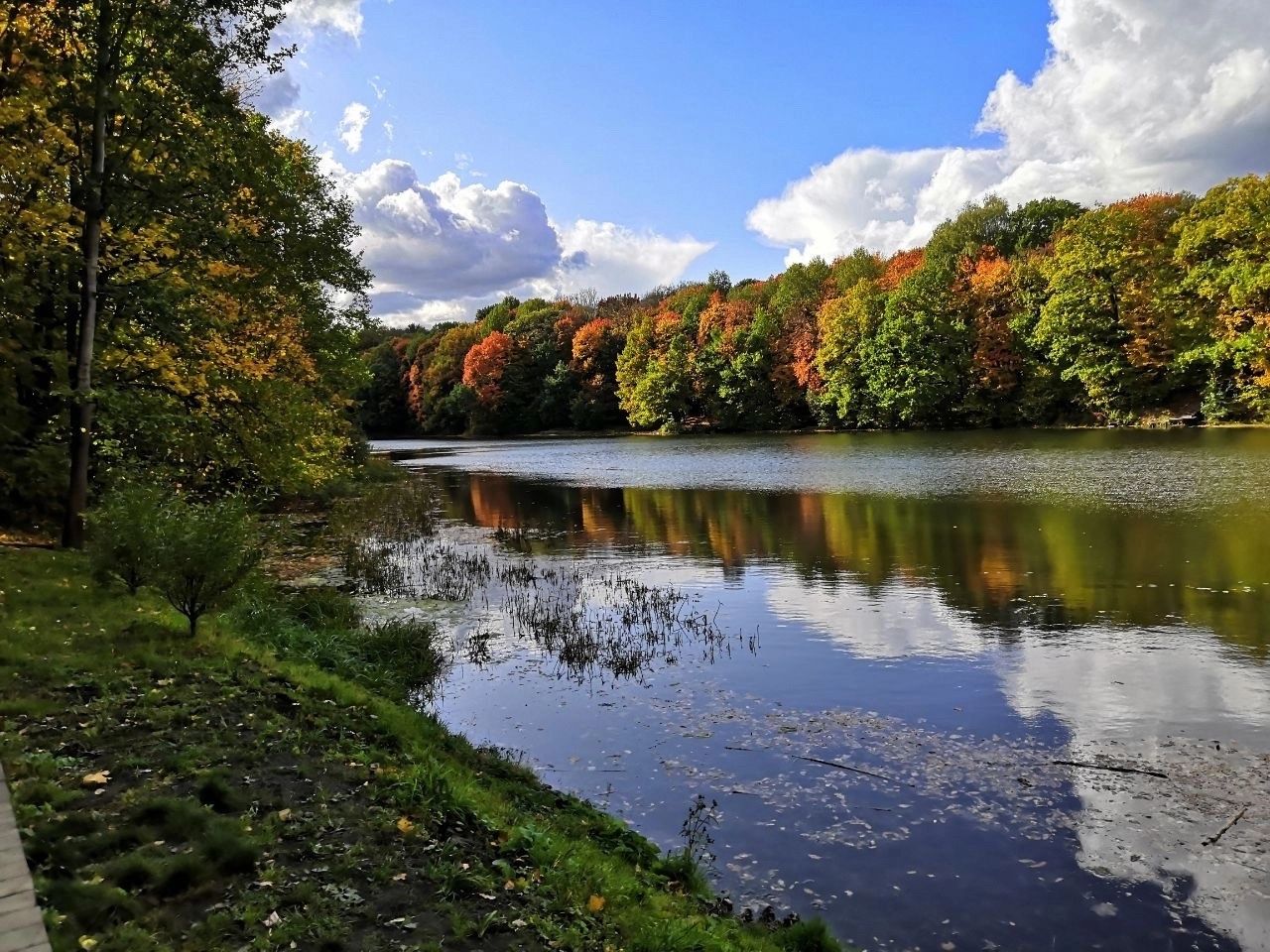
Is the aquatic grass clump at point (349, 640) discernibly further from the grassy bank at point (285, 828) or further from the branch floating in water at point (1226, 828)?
the branch floating in water at point (1226, 828)

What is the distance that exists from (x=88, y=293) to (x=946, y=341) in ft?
232

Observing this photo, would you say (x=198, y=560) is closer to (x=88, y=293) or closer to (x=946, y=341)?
(x=88, y=293)

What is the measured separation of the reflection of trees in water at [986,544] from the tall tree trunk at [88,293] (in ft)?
40.3

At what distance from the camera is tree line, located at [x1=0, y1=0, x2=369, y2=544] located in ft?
46.4

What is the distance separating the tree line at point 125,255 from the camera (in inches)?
556

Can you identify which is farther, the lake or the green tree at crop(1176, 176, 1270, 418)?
the green tree at crop(1176, 176, 1270, 418)

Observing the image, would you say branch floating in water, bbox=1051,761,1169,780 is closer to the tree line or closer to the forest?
the tree line

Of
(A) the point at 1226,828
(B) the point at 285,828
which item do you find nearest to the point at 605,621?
(B) the point at 285,828

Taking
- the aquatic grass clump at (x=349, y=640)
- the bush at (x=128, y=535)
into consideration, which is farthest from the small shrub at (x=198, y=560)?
the aquatic grass clump at (x=349, y=640)

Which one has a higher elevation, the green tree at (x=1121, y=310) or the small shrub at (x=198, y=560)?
the green tree at (x=1121, y=310)

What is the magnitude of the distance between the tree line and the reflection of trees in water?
10226mm

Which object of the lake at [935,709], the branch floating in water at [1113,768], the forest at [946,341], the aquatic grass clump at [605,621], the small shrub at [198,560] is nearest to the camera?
the lake at [935,709]

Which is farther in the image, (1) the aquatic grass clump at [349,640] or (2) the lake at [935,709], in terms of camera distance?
(1) the aquatic grass clump at [349,640]

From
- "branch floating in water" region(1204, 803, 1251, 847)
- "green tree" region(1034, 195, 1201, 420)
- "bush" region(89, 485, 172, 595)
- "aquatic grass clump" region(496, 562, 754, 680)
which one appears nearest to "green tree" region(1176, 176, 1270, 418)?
"green tree" region(1034, 195, 1201, 420)
